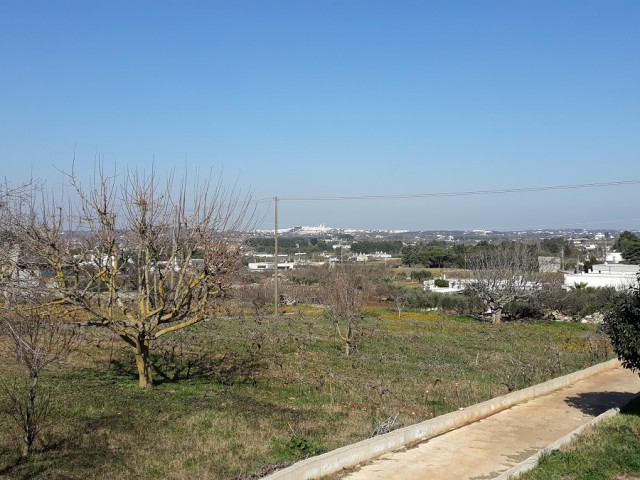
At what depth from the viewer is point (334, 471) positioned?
8.66 m

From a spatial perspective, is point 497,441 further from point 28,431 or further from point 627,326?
point 28,431

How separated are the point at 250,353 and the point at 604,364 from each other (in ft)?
33.4

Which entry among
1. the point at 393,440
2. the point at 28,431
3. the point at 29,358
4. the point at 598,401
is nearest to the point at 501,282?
the point at 598,401

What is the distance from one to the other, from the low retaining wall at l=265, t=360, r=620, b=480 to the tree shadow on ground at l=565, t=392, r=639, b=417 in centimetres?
79

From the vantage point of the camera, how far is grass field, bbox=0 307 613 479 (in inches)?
384

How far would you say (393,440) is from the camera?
387 inches

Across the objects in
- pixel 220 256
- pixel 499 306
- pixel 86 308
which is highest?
pixel 220 256

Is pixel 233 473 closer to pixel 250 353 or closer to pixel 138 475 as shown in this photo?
pixel 138 475

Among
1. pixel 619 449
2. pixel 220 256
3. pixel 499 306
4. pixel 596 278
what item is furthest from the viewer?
pixel 596 278

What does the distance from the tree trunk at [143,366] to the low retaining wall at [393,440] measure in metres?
6.48

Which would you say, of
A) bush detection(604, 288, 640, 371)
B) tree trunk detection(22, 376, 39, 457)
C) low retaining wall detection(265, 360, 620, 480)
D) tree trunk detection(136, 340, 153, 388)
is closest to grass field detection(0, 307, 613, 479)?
tree trunk detection(22, 376, 39, 457)

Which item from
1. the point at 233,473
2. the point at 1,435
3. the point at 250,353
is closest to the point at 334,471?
the point at 233,473

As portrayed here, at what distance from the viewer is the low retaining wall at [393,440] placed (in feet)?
27.1

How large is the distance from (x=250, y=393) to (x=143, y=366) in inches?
96.0
